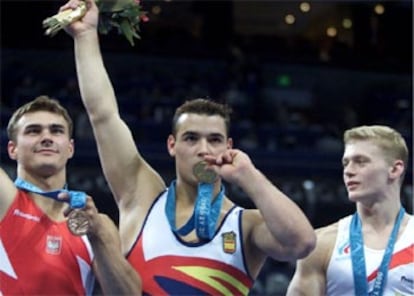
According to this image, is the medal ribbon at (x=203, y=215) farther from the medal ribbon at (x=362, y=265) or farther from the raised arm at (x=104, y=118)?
the medal ribbon at (x=362, y=265)

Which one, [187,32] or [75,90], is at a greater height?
[187,32]

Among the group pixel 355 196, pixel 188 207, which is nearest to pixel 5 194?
pixel 188 207

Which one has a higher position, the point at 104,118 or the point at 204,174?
the point at 104,118

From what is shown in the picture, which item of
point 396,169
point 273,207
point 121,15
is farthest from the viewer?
point 396,169

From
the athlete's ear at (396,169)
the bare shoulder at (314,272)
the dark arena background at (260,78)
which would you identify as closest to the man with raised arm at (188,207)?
the bare shoulder at (314,272)

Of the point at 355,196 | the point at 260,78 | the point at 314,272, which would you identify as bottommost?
the point at 314,272

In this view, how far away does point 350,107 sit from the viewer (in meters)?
17.2

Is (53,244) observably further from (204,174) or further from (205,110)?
(205,110)

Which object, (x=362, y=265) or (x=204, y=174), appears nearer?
(x=204, y=174)

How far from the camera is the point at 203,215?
13.2 ft

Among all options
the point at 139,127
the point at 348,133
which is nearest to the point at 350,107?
the point at 139,127

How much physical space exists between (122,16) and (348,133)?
130 centimetres

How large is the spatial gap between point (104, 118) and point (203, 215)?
27.0 inches

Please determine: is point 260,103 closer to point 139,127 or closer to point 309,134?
point 309,134
